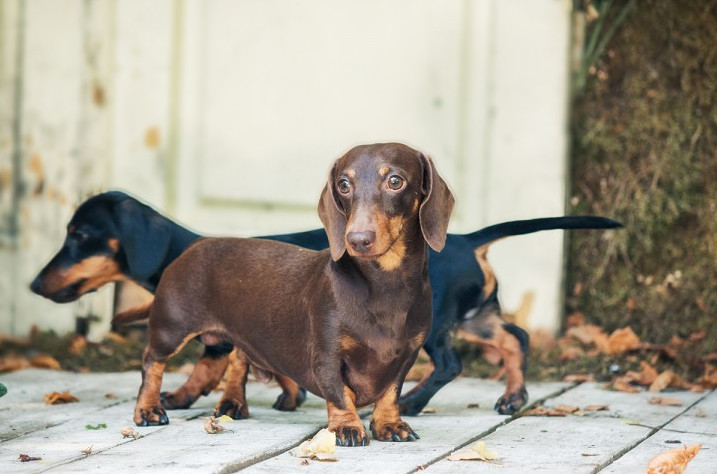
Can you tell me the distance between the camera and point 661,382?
4348mm

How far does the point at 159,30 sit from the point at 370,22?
1.02 m

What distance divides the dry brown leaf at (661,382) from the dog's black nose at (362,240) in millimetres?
1922

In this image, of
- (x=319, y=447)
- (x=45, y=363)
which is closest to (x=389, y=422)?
(x=319, y=447)

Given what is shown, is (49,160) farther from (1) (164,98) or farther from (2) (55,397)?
→ (2) (55,397)

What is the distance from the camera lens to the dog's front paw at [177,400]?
3828 mm

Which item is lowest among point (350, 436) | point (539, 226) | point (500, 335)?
point (350, 436)

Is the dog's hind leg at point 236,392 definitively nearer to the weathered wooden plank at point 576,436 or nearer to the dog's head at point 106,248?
the dog's head at point 106,248

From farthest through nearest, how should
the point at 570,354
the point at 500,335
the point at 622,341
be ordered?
the point at 622,341 < the point at 570,354 < the point at 500,335

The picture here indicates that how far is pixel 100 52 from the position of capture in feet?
Result: 17.5

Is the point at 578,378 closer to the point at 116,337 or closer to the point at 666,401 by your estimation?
the point at 666,401

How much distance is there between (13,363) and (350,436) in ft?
7.44

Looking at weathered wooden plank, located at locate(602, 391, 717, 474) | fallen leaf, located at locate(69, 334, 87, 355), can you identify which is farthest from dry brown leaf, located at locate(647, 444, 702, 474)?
fallen leaf, located at locate(69, 334, 87, 355)

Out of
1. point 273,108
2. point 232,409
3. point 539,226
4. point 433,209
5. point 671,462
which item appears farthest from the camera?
point 273,108

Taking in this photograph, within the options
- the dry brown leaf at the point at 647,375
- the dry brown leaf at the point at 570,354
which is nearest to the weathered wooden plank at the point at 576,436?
the dry brown leaf at the point at 647,375
